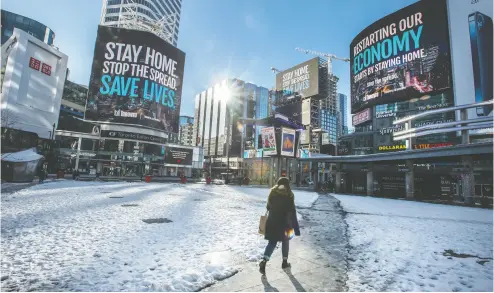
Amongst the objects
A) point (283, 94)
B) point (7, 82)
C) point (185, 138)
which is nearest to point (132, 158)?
point (7, 82)

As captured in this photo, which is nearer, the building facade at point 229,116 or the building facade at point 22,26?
the building facade at point 22,26

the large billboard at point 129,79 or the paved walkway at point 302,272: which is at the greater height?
the large billboard at point 129,79

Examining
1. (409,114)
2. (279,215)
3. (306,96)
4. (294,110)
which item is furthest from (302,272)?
(294,110)

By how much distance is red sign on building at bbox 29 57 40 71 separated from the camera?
4303 centimetres

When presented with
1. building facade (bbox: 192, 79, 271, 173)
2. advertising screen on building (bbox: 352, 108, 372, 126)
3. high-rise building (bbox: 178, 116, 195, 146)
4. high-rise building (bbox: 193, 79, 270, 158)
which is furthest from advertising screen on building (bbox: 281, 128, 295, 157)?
high-rise building (bbox: 178, 116, 195, 146)

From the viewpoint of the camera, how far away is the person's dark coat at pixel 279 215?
4.62m

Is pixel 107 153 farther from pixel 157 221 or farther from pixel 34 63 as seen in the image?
pixel 157 221

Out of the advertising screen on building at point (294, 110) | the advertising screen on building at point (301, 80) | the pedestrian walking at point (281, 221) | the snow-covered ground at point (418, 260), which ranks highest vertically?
the advertising screen on building at point (301, 80)

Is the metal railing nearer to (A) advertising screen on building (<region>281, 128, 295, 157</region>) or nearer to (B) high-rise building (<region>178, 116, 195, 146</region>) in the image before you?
(A) advertising screen on building (<region>281, 128, 295, 157</region>)

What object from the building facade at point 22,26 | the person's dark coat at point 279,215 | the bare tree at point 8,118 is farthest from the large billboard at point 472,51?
the building facade at point 22,26

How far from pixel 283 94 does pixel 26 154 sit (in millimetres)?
76479

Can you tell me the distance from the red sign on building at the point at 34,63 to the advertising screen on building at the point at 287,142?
156ft

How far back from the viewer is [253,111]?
14475 cm

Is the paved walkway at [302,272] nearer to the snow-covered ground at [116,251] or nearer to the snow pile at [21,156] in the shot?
the snow-covered ground at [116,251]
